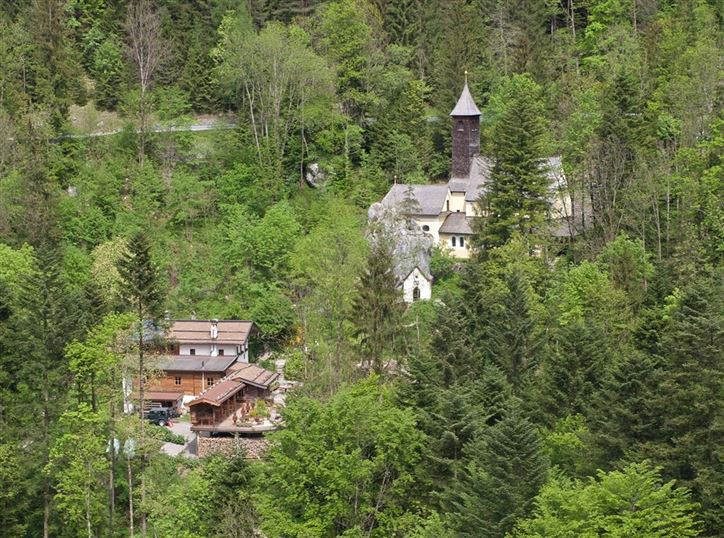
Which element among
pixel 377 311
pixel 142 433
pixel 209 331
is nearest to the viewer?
pixel 142 433

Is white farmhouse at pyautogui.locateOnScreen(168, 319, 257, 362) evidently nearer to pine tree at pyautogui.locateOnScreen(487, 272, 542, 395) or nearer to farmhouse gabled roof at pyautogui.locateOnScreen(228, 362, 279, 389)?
farmhouse gabled roof at pyautogui.locateOnScreen(228, 362, 279, 389)

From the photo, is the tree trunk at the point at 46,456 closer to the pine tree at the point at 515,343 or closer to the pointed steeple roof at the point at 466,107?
the pine tree at the point at 515,343

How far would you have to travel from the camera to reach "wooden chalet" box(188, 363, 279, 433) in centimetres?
4988

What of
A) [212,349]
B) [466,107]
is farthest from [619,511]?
[466,107]

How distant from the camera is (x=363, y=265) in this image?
159 feet

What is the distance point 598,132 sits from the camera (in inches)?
2069

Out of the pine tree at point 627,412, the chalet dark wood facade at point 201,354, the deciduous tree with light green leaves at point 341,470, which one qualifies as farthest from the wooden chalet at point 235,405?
the pine tree at point 627,412

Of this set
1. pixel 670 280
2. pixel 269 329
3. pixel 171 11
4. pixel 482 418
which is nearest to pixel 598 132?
pixel 670 280

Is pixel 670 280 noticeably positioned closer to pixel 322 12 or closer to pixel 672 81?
pixel 672 81

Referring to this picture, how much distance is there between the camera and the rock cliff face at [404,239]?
54.5m

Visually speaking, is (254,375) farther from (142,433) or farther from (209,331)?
(142,433)

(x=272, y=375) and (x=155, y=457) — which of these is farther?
(x=272, y=375)

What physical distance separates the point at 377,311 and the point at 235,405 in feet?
31.8

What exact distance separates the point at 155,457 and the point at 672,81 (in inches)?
1233
